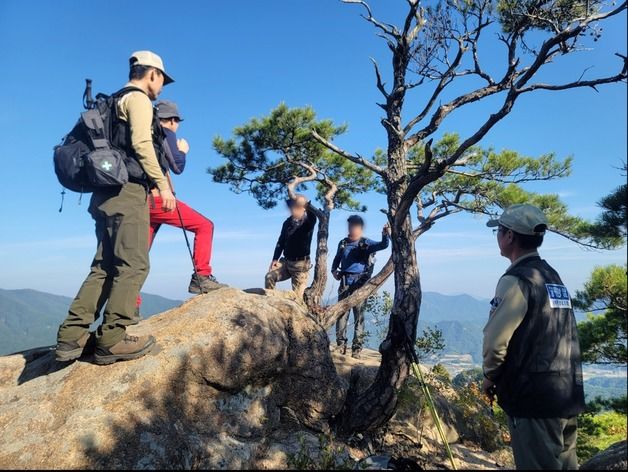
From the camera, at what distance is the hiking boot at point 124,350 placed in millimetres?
3902

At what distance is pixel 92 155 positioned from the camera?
340 cm

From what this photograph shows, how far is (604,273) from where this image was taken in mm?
9422

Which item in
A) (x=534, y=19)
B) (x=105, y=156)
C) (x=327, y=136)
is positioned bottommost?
(x=105, y=156)

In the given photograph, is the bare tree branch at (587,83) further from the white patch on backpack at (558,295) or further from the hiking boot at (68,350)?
the hiking boot at (68,350)

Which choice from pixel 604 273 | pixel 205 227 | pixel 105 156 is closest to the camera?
pixel 105 156

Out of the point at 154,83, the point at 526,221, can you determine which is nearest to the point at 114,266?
the point at 154,83

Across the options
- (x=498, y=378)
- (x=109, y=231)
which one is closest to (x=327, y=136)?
(x=109, y=231)

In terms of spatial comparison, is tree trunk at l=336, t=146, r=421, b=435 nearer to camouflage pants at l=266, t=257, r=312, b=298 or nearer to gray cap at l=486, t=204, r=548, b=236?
camouflage pants at l=266, t=257, r=312, b=298

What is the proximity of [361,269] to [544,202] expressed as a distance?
236 inches

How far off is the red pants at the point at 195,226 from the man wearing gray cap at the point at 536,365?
333cm

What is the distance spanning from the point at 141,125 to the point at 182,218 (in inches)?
55.2

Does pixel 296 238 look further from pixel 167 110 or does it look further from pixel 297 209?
pixel 167 110

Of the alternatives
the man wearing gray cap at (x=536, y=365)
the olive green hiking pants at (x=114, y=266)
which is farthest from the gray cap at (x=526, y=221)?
the olive green hiking pants at (x=114, y=266)

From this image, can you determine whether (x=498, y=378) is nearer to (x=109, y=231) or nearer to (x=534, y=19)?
(x=109, y=231)
